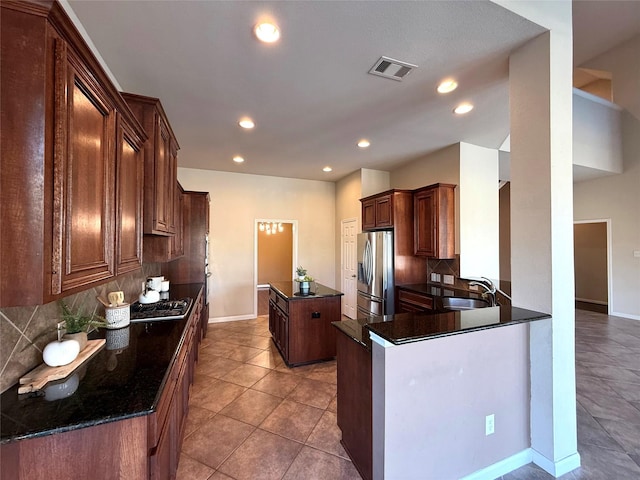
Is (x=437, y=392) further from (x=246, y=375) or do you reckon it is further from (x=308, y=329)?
(x=246, y=375)

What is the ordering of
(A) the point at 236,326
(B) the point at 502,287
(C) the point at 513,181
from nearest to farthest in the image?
(C) the point at 513,181
(B) the point at 502,287
(A) the point at 236,326

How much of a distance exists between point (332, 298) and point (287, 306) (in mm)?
573

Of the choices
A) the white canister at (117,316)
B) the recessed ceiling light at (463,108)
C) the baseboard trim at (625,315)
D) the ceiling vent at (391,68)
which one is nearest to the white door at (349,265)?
the recessed ceiling light at (463,108)

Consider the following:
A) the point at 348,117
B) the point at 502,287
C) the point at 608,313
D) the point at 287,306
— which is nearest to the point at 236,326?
the point at 287,306

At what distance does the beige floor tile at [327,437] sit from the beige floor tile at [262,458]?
14cm

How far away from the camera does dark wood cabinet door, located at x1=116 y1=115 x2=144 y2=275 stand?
138cm

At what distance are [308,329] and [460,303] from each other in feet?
6.22

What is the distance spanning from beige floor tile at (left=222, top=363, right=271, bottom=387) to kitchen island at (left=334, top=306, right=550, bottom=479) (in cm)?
143

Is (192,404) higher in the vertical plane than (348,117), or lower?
lower

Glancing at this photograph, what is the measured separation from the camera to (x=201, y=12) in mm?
1561

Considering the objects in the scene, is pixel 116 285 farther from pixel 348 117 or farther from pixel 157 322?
pixel 348 117

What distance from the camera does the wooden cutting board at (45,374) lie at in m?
1.07

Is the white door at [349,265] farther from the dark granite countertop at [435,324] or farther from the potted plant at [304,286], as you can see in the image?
the dark granite countertop at [435,324]

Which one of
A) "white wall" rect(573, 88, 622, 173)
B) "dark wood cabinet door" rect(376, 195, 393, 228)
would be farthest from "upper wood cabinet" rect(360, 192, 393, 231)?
"white wall" rect(573, 88, 622, 173)
